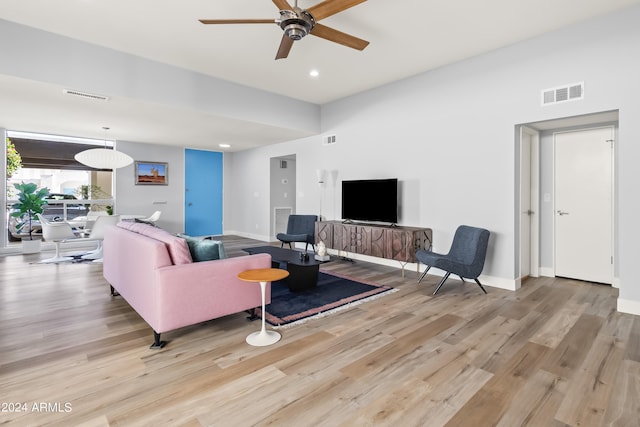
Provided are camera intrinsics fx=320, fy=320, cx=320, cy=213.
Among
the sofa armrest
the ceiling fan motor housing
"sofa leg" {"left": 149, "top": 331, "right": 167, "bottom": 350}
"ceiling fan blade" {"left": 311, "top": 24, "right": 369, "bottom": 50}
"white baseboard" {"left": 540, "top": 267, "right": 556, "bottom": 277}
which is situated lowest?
"sofa leg" {"left": 149, "top": 331, "right": 167, "bottom": 350}

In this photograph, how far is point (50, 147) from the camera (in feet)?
23.7

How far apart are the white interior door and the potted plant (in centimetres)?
924

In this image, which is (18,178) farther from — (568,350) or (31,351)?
(568,350)

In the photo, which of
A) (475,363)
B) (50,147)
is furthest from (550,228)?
(50,147)

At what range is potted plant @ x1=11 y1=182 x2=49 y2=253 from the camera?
6328mm

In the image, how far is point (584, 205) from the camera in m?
4.35

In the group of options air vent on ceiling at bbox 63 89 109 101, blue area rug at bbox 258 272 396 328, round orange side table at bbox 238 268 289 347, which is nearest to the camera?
round orange side table at bbox 238 268 289 347

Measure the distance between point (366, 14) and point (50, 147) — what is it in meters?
7.65

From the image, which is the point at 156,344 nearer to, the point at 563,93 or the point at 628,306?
the point at 628,306

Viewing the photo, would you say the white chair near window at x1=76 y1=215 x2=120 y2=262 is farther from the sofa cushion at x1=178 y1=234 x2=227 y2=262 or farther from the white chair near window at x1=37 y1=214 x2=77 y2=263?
the sofa cushion at x1=178 y1=234 x2=227 y2=262

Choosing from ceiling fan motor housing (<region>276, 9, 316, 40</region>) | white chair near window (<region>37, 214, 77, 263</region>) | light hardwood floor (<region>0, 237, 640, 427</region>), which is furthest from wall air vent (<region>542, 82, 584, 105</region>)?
white chair near window (<region>37, 214, 77, 263</region>)

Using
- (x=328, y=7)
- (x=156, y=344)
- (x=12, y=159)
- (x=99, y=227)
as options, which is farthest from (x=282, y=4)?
(x=12, y=159)

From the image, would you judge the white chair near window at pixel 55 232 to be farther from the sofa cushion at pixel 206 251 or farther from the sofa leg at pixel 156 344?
the sofa leg at pixel 156 344

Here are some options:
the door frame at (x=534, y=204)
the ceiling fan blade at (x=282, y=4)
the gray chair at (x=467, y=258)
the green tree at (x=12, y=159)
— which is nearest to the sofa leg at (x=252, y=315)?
the gray chair at (x=467, y=258)
